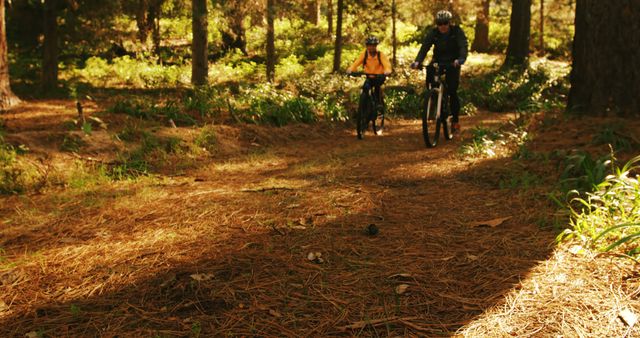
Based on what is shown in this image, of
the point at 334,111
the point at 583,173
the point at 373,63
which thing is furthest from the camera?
the point at 334,111

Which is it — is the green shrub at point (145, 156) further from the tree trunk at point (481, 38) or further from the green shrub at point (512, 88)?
the tree trunk at point (481, 38)

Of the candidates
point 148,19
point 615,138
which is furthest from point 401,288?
point 148,19

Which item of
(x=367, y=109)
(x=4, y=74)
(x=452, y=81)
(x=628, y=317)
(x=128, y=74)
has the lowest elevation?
(x=628, y=317)

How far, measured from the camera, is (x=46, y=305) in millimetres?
2775

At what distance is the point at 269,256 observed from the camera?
11.0 ft

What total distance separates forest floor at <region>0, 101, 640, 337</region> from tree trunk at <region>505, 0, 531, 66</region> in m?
14.2

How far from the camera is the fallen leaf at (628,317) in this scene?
7.62ft

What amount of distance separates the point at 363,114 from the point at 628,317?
7.98 metres

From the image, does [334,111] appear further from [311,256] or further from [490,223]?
[311,256]

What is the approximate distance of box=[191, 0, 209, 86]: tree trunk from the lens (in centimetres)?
1446

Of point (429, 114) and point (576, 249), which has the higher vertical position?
point (429, 114)

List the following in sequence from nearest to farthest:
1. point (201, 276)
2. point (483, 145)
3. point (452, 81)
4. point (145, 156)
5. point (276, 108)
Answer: point (201, 276) < point (483, 145) < point (145, 156) < point (452, 81) < point (276, 108)

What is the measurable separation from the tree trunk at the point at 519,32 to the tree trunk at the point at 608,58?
1336 centimetres

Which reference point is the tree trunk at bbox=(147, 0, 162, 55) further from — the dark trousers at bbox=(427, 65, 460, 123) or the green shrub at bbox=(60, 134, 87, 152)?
the dark trousers at bbox=(427, 65, 460, 123)
